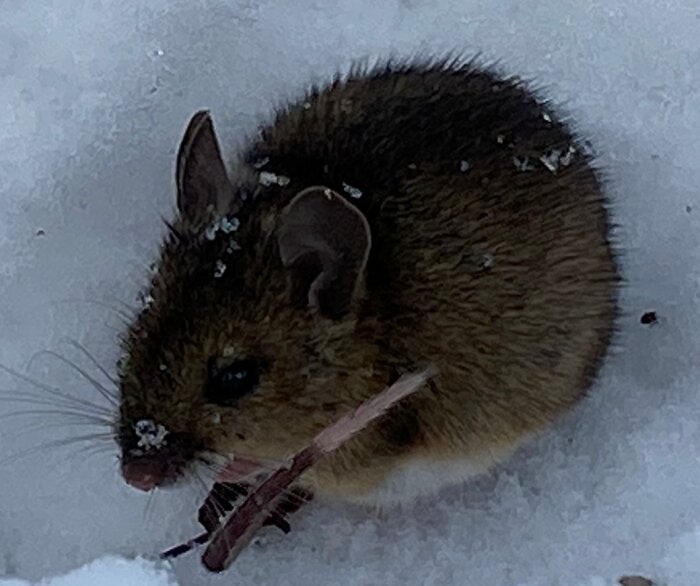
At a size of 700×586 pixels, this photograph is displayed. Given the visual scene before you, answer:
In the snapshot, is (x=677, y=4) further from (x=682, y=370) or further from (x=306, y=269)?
(x=306, y=269)

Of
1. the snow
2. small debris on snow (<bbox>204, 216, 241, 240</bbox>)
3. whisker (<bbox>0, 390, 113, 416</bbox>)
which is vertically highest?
small debris on snow (<bbox>204, 216, 241, 240</bbox>)

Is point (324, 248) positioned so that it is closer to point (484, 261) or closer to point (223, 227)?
point (223, 227)

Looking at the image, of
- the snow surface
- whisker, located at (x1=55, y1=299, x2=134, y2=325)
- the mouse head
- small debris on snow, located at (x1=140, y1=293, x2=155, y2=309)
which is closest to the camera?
the mouse head

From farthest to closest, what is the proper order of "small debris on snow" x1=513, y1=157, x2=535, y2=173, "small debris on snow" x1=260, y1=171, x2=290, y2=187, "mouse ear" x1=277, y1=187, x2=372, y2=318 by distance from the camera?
"small debris on snow" x1=513, y1=157, x2=535, y2=173, "small debris on snow" x1=260, y1=171, x2=290, y2=187, "mouse ear" x1=277, y1=187, x2=372, y2=318

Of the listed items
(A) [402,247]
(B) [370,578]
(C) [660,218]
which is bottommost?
(B) [370,578]

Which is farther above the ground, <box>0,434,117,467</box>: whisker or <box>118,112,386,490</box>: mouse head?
<box>118,112,386,490</box>: mouse head

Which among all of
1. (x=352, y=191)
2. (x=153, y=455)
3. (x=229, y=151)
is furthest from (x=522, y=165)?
(x=153, y=455)

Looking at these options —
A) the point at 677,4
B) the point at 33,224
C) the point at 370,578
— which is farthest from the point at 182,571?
the point at 677,4

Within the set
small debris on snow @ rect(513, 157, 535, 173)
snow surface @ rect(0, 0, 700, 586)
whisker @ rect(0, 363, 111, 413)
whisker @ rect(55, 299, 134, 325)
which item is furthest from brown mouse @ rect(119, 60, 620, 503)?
whisker @ rect(0, 363, 111, 413)

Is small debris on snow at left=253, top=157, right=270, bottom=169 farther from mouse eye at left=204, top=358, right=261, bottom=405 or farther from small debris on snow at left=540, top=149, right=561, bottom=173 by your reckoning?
small debris on snow at left=540, top=149, right=561, bottom=173
